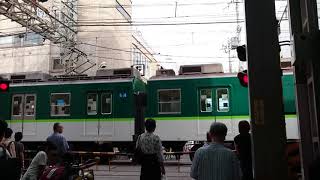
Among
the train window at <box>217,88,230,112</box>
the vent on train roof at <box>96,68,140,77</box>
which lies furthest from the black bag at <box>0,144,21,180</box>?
the vent on train roof at <box>96,68,140,77</box>

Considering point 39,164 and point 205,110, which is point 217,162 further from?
point 205,110

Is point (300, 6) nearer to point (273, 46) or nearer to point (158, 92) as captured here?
point (273, 46)

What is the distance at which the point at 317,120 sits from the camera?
12.6ft

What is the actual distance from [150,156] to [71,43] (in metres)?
21.2

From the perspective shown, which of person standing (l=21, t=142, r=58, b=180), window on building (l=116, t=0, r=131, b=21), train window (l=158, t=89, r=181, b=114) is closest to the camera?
person standing (l=21, t=142, r=58, b=180)

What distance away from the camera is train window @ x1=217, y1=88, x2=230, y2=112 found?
16056 millimetres

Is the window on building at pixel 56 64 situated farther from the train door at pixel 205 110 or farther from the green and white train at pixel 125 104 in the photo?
the train door at pixel 205 110

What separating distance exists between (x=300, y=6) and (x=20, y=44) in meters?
29.5

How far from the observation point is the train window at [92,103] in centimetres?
1735

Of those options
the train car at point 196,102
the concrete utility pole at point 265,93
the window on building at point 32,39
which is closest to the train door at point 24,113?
the train car at point 196,102

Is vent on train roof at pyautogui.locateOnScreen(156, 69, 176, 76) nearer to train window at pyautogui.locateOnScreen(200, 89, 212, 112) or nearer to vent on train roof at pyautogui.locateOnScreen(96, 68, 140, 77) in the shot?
vent on train roof at pyautogui.locateOnScreen(96, 68, 140, 77)

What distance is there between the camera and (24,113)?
18.2 meters

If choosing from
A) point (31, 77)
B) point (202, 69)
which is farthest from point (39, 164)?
point (31, 77)

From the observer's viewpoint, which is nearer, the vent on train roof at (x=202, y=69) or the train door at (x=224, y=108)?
the train door at (x=224, y=108)
